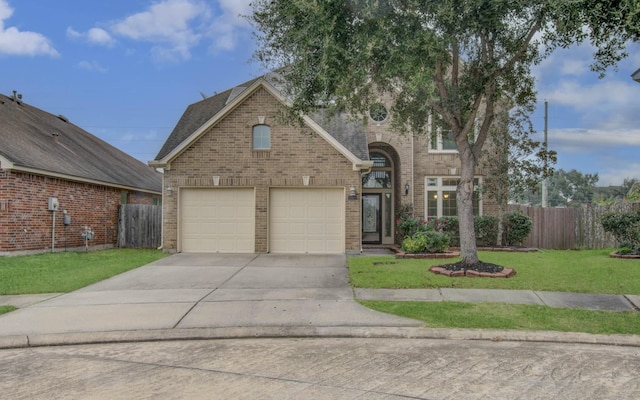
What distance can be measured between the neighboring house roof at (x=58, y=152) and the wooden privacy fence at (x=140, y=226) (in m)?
1.45

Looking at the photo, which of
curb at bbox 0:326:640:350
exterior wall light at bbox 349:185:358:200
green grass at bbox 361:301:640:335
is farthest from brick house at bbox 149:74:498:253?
curb at bbox 0:326:640:350

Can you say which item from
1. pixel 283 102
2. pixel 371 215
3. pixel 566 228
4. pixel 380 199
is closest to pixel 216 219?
pixel 283 102

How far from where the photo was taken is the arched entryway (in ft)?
64.2

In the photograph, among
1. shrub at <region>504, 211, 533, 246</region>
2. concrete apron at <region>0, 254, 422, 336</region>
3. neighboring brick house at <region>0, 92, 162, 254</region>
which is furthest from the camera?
shrub at <region>504, 211, 533, 246</region>

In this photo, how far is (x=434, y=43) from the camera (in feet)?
27.5

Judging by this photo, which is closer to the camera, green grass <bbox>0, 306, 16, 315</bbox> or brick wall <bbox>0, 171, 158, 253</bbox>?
green grass <bbox>0, 306, 16, 315</bbox>

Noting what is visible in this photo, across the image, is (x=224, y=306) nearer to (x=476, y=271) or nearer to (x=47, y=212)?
(x=476, y=271)

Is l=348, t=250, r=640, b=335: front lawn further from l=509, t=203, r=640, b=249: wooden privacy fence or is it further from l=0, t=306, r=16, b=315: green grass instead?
l=0, t=306, r=16, b=315: green grass

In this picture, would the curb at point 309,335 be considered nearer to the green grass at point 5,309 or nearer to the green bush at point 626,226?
the green grass at point 5,309

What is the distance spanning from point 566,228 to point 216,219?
13399mm

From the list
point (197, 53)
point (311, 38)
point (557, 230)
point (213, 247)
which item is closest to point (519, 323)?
point (311, 38)

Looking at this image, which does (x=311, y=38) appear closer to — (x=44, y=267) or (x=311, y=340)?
(x=311, y=340)

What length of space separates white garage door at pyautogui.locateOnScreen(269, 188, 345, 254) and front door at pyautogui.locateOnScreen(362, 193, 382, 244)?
4724mm

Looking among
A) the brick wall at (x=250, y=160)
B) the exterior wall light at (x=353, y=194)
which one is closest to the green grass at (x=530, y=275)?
the exterior wall light at (x=353, y=194)
